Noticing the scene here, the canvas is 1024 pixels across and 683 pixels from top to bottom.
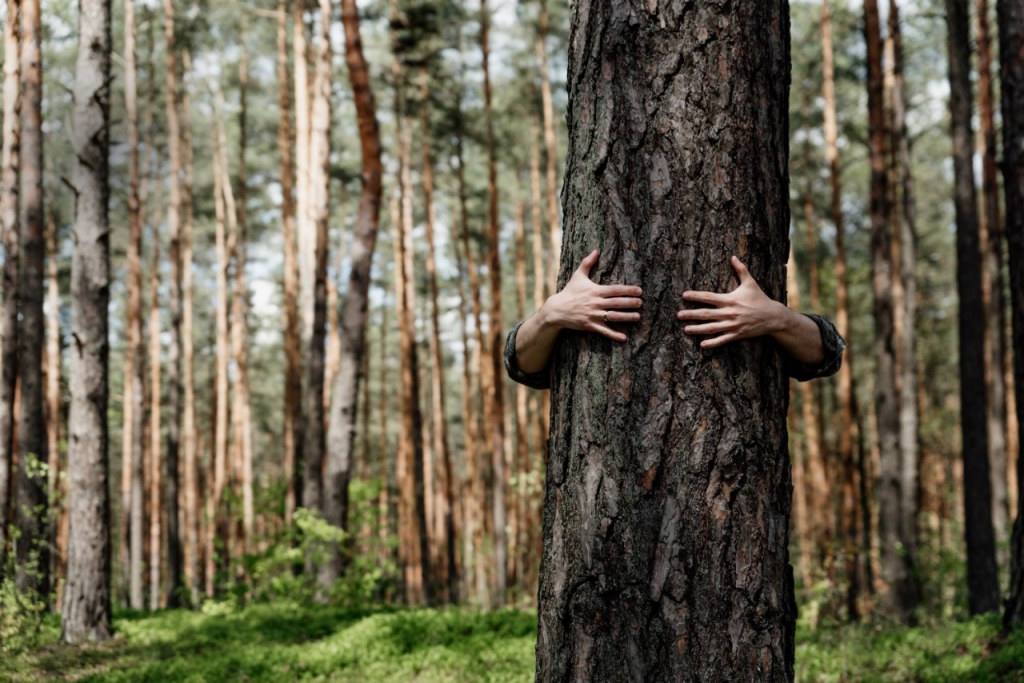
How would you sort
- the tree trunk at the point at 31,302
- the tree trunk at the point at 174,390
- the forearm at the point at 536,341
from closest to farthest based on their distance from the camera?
1. the forearm at the point at 536,341
2. the tree trunk at the point at 31,302
3. the tree trunk at the point at 174,390

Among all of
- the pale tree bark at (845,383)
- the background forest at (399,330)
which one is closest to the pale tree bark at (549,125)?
the background forest at (399,330)

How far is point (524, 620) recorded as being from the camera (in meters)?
7.87

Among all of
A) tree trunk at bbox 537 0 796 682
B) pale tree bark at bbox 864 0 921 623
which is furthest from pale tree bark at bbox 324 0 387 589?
tree trunk at bbox 537 0 796 682

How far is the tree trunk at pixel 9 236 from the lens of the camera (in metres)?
7.60

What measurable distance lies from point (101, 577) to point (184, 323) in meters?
15.1

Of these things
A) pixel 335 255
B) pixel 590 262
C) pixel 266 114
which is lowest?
pixel 590 262

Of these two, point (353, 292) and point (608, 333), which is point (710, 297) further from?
point (353, 292)

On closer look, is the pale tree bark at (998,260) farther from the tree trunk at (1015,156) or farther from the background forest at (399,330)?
the tree trunk at (1015,156)

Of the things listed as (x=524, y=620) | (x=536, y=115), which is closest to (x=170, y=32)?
(x=536, y=115)

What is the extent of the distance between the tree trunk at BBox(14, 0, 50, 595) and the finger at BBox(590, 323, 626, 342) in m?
7.52

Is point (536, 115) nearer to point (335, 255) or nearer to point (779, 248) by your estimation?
point (335, 255)

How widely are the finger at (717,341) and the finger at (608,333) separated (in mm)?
204

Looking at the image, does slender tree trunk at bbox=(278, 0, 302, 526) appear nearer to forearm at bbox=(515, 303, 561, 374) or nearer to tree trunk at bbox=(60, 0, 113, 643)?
tree trunk at bbox=(60, 0, 113, 643)

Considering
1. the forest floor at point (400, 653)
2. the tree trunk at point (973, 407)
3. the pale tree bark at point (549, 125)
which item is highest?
the pale tree bark at point (549, 125)
